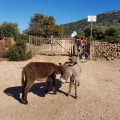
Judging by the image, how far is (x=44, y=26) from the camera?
34.5m

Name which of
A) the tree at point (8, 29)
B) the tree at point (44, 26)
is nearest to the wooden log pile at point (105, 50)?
the tree at point (8, 29)

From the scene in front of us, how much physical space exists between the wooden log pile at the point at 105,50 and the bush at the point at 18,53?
695cm

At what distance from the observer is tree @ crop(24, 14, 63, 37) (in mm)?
33469

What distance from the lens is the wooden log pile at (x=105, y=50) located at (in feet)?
41.5

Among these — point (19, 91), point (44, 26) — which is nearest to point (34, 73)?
point (19, 91)

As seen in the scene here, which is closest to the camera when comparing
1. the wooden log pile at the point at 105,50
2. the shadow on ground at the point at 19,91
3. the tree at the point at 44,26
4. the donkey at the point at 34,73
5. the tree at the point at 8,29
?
the donkey at the point at 34,73

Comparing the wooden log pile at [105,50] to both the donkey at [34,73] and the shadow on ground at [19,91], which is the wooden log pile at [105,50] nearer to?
the shadow on ground at [19,91]

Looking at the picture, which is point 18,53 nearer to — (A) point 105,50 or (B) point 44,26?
(A) point 105,50

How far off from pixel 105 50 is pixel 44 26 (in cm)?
2510

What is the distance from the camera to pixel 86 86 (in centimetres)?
576

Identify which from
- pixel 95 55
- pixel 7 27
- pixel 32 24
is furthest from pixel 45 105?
pixel 32 24

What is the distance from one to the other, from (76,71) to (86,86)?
1.73 metres

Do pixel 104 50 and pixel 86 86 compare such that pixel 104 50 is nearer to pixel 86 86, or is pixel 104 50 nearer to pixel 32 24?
pixel 86 86

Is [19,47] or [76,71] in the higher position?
[19,47]
